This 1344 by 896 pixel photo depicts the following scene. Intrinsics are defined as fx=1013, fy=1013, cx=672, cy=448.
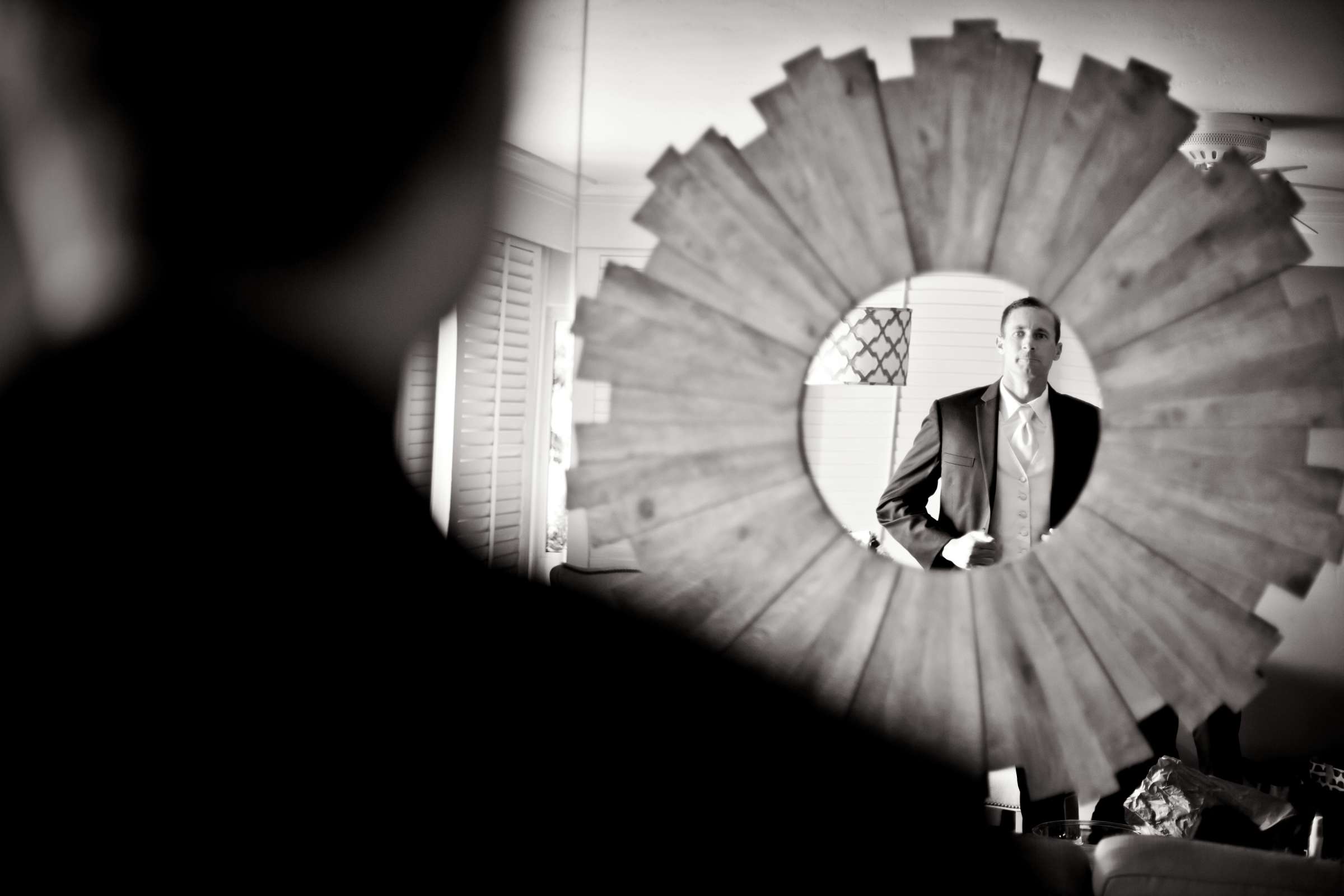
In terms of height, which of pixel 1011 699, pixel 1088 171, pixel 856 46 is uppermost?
pixel 856 46

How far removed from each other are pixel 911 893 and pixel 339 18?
1.10 meters

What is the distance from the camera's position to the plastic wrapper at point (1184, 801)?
2.40 metres

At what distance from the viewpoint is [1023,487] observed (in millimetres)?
1243

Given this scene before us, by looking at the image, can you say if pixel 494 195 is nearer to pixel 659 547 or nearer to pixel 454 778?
pixel 454 778

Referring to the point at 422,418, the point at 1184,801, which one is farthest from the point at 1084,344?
the point at 422,418

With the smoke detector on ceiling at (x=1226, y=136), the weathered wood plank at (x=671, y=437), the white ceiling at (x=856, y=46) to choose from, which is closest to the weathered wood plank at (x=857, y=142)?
the weathered wood plank at (x=671, y=437)

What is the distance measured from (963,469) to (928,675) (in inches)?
12.0

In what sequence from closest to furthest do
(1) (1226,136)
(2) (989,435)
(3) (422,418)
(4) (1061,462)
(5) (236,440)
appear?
(5) (236,440)
(4) (1061,462)
(2) (989,435)
(1) (1226,136)
(3) (422,418)

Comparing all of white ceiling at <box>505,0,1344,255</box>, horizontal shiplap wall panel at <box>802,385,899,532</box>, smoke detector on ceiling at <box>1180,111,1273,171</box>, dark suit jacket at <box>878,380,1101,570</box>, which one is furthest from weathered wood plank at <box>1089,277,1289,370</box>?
horizontal shiplap wall panel at <box>802,385,899,532</box>

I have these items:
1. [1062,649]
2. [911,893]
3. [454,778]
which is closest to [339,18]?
[454,778]

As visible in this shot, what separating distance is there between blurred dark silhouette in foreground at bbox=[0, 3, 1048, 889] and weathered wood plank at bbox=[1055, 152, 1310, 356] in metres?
0.82

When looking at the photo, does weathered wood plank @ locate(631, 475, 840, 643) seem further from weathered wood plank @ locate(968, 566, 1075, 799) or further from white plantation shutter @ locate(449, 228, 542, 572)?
white plantation shutter @ locate(449, 228, 542, 572)

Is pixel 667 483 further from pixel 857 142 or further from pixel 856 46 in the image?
pixel 856 46

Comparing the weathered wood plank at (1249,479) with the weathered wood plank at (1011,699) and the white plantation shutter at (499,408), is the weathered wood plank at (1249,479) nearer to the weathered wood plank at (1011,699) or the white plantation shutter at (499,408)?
the weathered wood plank at (1011,699)
